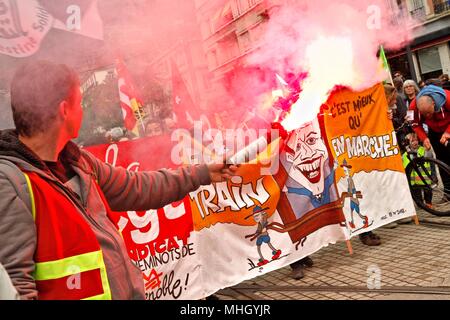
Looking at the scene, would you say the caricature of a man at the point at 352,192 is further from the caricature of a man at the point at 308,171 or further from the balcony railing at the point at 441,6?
the balcony railing at the point at 441,6

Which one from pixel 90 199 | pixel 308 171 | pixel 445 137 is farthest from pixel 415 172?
pixel 90 199

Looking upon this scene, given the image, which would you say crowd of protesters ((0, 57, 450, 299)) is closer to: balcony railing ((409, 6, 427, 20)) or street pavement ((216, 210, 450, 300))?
street pavement ((216, 210, 450, 300))

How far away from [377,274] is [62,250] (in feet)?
8.92

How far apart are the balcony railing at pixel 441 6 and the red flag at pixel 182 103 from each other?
634 inches

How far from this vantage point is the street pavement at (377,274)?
9.67 feet

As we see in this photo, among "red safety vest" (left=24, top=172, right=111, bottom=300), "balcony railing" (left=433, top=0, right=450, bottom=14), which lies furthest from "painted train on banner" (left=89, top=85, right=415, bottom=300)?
"balcony railing" (left=433, top=0, right=450, bottom=14)

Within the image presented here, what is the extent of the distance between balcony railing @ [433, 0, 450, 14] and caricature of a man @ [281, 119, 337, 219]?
14899mm

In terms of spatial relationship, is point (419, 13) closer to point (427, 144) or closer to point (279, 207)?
point (427, 144)

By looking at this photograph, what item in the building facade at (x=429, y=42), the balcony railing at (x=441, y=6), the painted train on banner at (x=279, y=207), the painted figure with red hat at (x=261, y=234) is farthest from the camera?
the building facade at (x=429, y=42)

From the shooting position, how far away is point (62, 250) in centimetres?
133

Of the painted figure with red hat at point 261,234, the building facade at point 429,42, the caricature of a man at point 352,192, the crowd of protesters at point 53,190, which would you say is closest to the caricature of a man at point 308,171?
the caricature of a man at point 352,192

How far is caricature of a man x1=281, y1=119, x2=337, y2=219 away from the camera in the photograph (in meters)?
3.82

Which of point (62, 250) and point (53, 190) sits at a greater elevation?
point (53, 190)

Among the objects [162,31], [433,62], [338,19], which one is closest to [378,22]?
[338,19]
